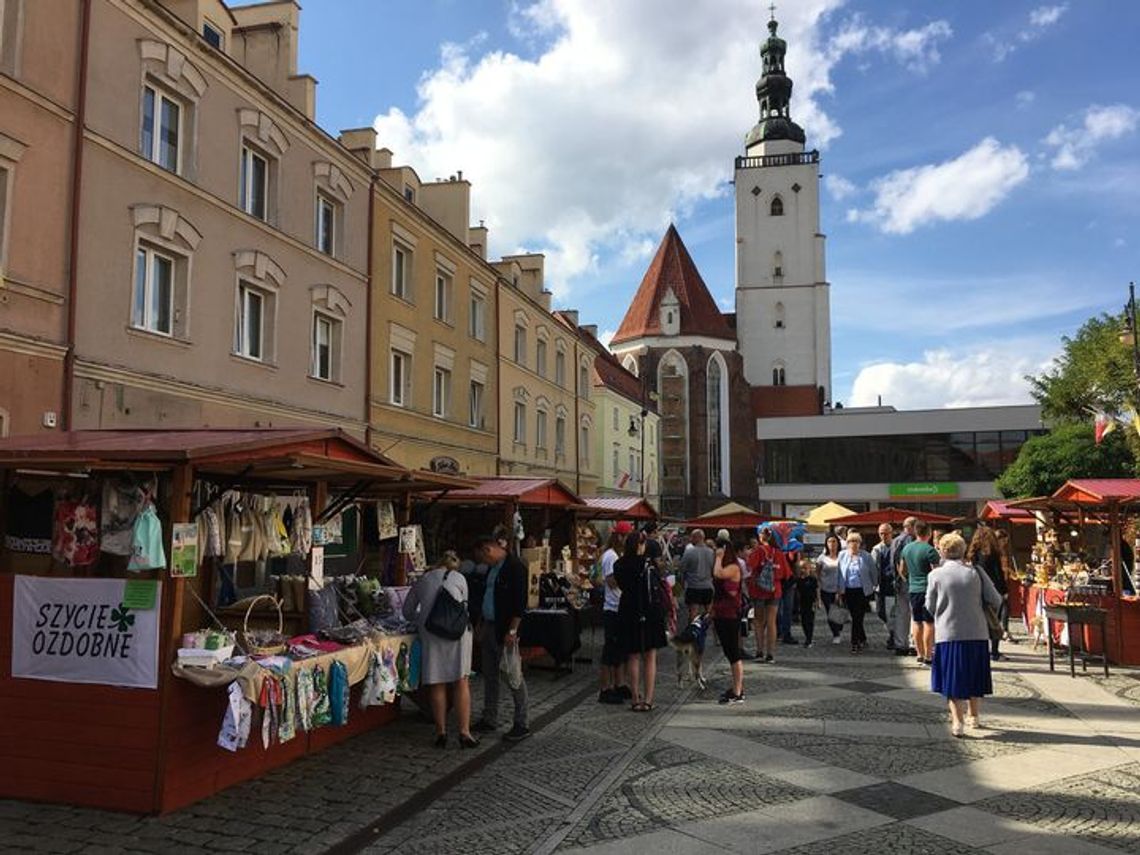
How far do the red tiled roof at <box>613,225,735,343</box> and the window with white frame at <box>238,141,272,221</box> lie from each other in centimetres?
5804

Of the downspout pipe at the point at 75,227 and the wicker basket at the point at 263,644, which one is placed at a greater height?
the downspout pipe at the point at 75,227

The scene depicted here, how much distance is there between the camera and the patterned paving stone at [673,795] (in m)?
6.10

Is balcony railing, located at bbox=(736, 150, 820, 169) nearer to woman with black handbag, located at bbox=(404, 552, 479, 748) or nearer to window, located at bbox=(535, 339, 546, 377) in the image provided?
window, located at bbox=(535, 339, 546, 377)

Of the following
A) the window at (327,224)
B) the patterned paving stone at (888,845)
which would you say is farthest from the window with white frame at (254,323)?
the patterned paving stone at (888,845)

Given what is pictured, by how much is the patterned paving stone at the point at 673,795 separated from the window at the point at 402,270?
17637 millimetres

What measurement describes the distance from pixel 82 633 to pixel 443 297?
20570mm

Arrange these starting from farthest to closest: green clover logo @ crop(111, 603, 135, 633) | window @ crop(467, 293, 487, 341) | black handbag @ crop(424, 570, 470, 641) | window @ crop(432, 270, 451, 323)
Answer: window @ crop(467, 293, 487, 341) → window @ crop(432, 270, 451, 323) → black handbag @ crop(424, 570, 470, 641) → green clover logo @ crop(111, 603, 135, 633)

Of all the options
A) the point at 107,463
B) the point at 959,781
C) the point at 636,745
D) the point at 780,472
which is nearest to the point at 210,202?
the point at 107,463

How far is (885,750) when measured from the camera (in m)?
8.06

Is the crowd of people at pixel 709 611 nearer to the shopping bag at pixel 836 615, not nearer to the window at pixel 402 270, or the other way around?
the shopping bag at pixel 836 615

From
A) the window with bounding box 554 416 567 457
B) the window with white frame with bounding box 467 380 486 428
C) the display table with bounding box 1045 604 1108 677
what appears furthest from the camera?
the window with bounding box 554 416 567 457

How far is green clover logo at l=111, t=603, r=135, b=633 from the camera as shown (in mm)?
6363

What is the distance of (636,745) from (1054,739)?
13.1ft

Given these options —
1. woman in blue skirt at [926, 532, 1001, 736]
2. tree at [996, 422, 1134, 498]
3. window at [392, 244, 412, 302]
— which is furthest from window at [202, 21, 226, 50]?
tree at [996, 422, 1134, 498]
